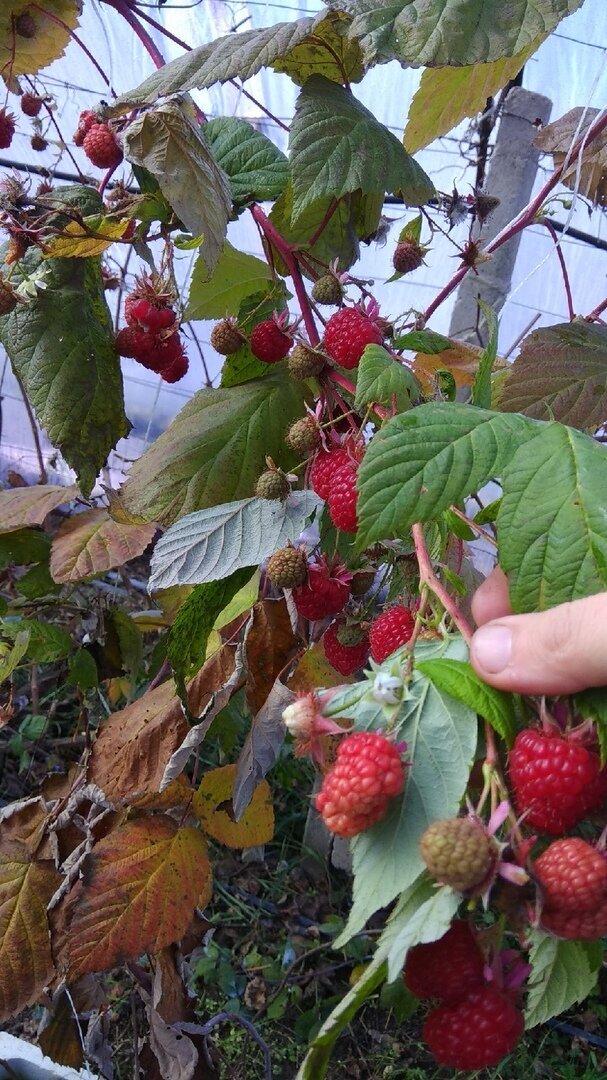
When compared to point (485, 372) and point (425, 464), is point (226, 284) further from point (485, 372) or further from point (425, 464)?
point (425, 464)

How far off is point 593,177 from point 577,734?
87cm

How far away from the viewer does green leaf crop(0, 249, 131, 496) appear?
2.63 feet

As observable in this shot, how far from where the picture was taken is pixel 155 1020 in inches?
32.9

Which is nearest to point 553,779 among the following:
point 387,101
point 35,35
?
point 35,35

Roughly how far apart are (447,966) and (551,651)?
17 cm

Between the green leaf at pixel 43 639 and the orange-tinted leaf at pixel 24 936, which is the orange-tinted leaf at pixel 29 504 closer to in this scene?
the green leaf at pixel 43 639

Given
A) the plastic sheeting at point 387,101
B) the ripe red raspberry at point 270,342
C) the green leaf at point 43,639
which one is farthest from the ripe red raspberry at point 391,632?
the plastic sheeting at point 387,101

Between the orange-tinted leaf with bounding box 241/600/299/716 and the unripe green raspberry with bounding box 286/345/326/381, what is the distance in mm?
215

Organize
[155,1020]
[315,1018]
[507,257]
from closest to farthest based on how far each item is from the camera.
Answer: [155,1020] < [507,257] < [315,1018]

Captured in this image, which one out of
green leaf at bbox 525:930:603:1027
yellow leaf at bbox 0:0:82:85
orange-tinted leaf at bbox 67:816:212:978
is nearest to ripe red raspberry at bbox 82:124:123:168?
yellow leaf at bbox 0:0:82:85

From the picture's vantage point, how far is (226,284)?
2.99ft

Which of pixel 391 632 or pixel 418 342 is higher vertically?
pixel 418 342

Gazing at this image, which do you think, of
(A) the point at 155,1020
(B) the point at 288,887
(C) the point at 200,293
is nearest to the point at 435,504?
(C) the point at 200,293

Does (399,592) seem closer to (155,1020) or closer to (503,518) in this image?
(503,518)
